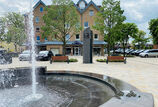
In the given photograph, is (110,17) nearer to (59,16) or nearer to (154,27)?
(59,16)

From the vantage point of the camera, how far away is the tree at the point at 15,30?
30.5m

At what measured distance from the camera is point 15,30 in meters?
30.0

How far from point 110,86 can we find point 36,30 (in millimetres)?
31590

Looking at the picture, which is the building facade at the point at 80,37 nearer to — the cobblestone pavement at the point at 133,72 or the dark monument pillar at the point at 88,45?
the dark monument pillar at the point at 88,45

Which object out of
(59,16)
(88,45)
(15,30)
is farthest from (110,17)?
(15,30)

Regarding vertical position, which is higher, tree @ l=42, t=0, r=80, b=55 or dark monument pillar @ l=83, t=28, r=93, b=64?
tree @ l=42, t=0, r=80, b=55

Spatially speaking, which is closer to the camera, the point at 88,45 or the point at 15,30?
the point at 88,45

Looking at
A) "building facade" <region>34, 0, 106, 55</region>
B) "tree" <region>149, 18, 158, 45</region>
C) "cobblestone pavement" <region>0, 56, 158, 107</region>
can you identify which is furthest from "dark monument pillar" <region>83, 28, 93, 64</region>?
"tree" <region>149, 18, 158, 45</region>

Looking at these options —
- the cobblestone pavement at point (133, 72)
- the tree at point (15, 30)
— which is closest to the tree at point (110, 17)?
the cobblestone pavement at point (133, 72)

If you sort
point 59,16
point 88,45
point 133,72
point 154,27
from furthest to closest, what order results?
point 154,27 → point 59,16 → point 88,45 → point 133,72

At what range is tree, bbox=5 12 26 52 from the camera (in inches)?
1202

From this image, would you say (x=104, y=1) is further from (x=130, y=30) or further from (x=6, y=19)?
(x=6, y=19)

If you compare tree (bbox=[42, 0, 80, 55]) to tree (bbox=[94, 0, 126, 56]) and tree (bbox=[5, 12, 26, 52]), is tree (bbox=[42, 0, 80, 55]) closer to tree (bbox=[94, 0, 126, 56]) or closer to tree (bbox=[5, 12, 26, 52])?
tree (bbox=[94, 0, 126, 56])

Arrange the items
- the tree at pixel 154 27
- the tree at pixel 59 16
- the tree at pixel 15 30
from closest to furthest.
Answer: the tree at pixel 59 16
the tree at pixel 15 30
the tree at pixel 154 27
